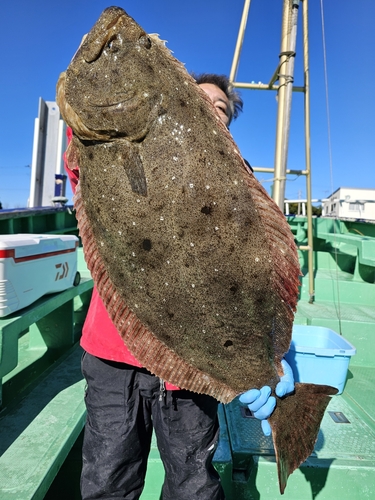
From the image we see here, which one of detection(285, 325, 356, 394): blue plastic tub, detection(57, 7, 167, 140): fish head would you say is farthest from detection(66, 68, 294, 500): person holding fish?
detection(285, 325, 356, 394): blue plastic tub

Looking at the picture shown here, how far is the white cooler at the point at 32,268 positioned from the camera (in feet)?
8.09

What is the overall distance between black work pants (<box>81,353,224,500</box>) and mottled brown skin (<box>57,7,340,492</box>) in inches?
9.5

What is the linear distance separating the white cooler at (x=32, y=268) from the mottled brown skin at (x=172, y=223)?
1084 mm

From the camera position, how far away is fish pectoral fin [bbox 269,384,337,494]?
187cm

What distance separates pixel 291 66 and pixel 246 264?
4.72 meters

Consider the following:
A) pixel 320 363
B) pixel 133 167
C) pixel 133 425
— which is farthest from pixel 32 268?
pixel 320 363

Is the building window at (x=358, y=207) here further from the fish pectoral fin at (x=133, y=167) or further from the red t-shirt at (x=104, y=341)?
the fish pectoral fin at (x=133, y=167)

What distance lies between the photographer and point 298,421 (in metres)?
1.91

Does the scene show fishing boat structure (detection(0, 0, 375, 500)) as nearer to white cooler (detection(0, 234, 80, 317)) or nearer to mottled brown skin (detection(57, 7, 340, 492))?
white cooler (detection(0, 234, 80, 317))

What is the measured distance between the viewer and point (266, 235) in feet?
5.18

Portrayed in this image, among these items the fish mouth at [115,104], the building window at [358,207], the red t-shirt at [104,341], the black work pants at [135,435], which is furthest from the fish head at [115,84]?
the building window at [358,207]

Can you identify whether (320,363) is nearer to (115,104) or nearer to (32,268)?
(32,268)

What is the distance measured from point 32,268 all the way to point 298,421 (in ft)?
7.26

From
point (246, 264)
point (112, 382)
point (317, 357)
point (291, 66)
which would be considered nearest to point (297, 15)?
point (291, 66)
